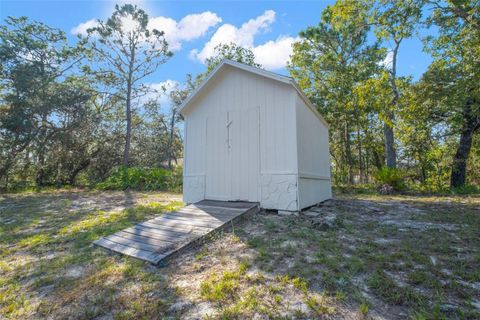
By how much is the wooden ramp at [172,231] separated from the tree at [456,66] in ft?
23.4

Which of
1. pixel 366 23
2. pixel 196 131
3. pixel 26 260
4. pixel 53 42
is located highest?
pixel 53 42

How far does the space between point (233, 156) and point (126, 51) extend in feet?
33.3

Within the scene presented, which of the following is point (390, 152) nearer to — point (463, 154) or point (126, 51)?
point (463, 154)

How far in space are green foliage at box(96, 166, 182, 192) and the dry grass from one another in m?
6.40

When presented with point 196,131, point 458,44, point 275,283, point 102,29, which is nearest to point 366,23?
point 458,44

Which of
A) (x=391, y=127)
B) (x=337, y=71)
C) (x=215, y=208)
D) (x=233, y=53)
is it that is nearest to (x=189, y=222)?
(x=215, y=208)

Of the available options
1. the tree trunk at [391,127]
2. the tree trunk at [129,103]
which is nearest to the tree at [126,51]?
the tree trunk at [129,103]

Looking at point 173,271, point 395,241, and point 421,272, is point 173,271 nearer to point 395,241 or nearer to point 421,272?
point 421,272

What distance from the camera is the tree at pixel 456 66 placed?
6156 millimetres

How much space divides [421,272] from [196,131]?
16.0 feet

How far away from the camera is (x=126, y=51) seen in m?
11.8

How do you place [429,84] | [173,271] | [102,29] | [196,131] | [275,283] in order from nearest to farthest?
[275,283]
[173,271]
[196,131]
[429,84]
[102,29]

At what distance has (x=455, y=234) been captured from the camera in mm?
3396

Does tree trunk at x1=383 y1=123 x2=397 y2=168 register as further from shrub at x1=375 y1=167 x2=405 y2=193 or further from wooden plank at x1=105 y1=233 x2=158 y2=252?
wooden plank at x1=105 y1=233 x2=158 y2=252
